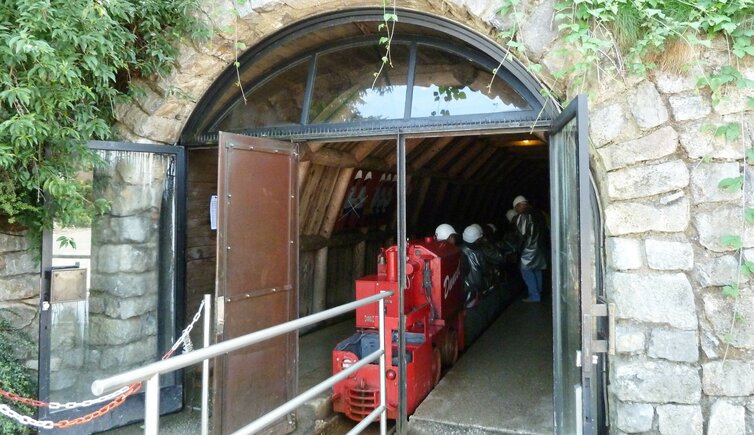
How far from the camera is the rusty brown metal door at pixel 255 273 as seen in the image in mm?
3418

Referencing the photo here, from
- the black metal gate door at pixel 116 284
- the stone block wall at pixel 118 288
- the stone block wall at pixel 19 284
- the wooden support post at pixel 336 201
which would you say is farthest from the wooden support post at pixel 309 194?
the stone block wall at pixel 19 284

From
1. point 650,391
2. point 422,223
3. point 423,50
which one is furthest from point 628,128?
point 422,223

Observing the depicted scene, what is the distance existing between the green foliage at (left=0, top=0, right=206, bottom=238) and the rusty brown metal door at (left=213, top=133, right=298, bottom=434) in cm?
106

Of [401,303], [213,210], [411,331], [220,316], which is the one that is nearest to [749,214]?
[401,303]

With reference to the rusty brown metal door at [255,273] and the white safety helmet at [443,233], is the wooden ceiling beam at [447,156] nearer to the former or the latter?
the white safety helmet at [443,233]

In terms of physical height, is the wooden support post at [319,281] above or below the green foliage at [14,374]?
above

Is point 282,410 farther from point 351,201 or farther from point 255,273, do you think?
point 351,201

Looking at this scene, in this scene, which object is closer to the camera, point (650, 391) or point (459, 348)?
point (650, 391)

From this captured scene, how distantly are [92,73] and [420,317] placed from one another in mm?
3134

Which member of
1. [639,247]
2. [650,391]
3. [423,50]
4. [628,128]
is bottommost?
[650,391]

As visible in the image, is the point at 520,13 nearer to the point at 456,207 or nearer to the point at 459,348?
A: the point at 459,348

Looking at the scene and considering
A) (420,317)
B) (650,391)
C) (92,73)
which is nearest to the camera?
(650,391)

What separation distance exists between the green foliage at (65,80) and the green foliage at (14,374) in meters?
0.86

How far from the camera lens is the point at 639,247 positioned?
291cm
